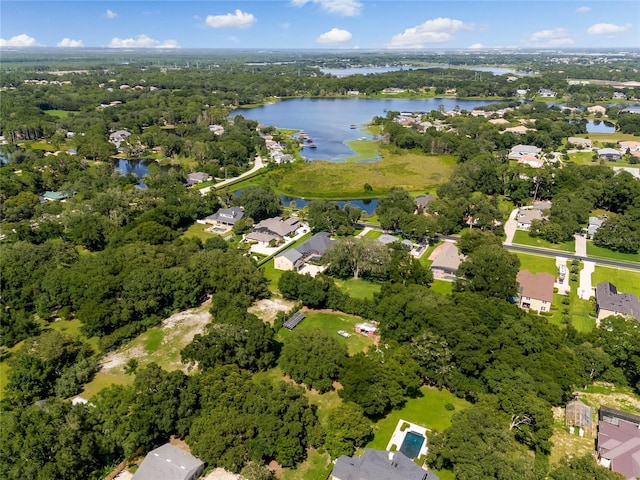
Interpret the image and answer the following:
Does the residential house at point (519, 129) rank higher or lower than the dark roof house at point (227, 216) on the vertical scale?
higher

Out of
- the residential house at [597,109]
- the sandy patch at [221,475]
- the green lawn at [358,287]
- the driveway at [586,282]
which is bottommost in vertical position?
the sandy patch at [221,475]

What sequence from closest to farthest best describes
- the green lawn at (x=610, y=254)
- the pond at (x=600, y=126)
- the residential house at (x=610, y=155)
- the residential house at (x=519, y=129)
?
the green lawn at (x=610, y=254) → the residential house at (x=610, y=155) → the residential house at (x=519, y=129) → the pond at (x=600, y=126)

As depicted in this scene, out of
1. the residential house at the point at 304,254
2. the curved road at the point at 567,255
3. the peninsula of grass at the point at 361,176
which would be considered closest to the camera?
the residential house at the point at 304,254

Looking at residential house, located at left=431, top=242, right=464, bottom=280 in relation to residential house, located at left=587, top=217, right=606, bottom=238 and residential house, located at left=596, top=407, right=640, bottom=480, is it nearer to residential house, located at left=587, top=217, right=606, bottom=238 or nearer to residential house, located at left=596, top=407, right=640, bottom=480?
residential house, located at left=596, top=407, right=640, bottom=480

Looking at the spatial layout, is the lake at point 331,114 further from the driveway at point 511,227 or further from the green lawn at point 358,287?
the green lawn at point 358,287

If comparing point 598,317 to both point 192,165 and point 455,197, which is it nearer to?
point 455,197

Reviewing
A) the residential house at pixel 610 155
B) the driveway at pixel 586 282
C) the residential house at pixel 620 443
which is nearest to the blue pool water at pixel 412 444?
the residential house at pixel 620 443

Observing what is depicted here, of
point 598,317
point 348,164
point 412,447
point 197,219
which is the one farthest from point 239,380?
point 348,164

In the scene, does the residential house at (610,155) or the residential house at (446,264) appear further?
the residential house at (610,155)
